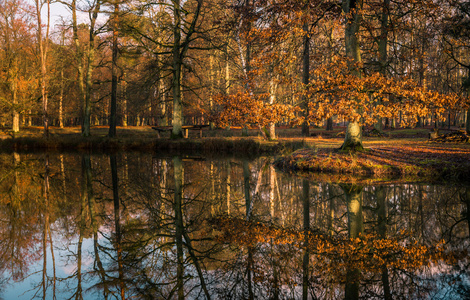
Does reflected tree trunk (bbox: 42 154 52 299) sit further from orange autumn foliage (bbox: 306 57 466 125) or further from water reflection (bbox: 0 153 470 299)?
orange autumn foliage (bbox: 306 57 466 125)

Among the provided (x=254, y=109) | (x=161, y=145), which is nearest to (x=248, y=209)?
(x=254, y=109)

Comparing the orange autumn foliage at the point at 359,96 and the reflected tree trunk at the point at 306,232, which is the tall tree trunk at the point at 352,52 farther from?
the reflected tree trunk at the point at 306,232

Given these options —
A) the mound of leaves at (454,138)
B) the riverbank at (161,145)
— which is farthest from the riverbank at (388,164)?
the mound of leaves at (454,138)

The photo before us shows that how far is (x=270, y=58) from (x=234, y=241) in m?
6.74

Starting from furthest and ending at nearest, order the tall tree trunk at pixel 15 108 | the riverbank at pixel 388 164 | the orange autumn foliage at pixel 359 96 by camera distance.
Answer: the tall tree trunk at pixel 15 108
the riverbank at pixel 388 164
the orange autumn foliage at pixel 359 96

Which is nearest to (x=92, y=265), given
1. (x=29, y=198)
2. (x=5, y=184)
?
(x=29, y=198)

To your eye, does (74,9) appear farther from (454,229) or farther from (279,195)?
(454,229)

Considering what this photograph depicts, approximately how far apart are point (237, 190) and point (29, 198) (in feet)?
16.6

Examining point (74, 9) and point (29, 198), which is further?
point (74, 9)

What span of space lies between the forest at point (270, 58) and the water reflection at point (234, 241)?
7.95ft

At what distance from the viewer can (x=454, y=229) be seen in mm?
5973

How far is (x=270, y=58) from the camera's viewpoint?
34.8 ft

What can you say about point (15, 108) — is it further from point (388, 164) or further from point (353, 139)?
point (388, 164)

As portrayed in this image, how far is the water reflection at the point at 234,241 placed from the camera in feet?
12.8
